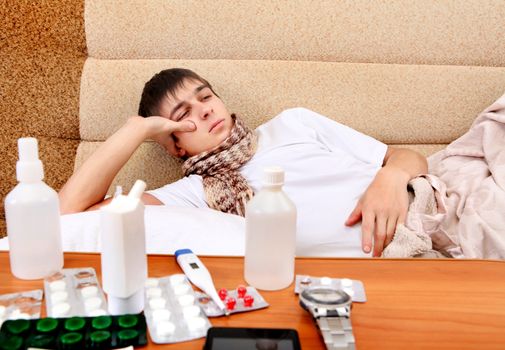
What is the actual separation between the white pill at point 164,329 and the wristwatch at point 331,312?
154mm

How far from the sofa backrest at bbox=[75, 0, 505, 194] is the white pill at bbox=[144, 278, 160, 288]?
84cm

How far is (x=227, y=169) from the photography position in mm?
1274

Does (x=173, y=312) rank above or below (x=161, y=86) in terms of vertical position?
below

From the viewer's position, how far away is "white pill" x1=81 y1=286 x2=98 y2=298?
0.60m

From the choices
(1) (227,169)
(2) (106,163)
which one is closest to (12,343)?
(2) (106,163)

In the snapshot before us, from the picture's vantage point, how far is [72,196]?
1104mm

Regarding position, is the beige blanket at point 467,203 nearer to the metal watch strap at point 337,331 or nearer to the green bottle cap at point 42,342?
the metal watch strap at point 337,331

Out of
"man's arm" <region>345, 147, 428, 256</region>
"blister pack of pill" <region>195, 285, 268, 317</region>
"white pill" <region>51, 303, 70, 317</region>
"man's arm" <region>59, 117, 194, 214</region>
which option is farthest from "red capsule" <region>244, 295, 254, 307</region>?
"man's arm" <region>59, 117, 194, 214</region>

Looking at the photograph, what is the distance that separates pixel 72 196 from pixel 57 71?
0.51 m

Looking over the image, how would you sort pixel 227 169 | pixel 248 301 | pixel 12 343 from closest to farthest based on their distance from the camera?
pixel 12 343 < pixel 248 301 < pixel 227 169

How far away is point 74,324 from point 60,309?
0.20 feet

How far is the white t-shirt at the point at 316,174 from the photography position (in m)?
1.12

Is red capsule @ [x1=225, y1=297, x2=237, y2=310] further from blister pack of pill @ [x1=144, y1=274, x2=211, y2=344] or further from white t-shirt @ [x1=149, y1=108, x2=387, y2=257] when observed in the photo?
A: white t-shirt @ [x1=149, y1=108, x2=387, y2=257]

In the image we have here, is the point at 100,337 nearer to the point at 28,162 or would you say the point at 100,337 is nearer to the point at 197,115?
the point at 28,162
